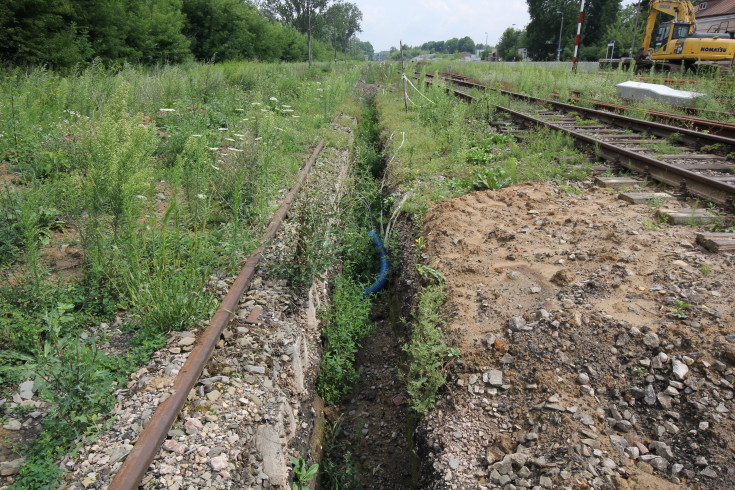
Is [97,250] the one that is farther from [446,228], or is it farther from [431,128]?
[431,128]

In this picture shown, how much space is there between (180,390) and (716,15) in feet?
176

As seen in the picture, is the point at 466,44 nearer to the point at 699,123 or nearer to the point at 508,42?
the point at 508,42

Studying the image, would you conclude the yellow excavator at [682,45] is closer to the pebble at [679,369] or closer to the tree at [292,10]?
the pebble at [679,369]

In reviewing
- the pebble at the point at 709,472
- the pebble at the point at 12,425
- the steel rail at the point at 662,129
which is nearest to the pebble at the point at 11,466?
the pebble at the point at 12,425

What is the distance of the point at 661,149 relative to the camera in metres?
6.91

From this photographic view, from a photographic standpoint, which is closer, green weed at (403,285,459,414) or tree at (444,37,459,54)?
green weed at (403,285,459,414)

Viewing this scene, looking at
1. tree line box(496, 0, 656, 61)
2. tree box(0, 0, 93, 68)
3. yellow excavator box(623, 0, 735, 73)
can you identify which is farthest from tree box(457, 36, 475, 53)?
tree box(0, 0, 93, 68)

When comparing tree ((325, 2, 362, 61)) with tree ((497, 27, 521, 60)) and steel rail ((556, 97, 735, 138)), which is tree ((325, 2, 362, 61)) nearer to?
tree ((497, 27, 521, 60))

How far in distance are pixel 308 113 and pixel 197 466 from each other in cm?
992

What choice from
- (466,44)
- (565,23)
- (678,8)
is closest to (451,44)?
(466,44)

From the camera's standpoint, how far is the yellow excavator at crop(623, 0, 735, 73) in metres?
17.1

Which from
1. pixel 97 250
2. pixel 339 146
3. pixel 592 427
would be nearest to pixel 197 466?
pixel 97 250

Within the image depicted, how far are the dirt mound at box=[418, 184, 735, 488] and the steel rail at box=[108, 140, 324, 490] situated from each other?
64.9 inches

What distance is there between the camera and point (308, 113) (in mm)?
11172
